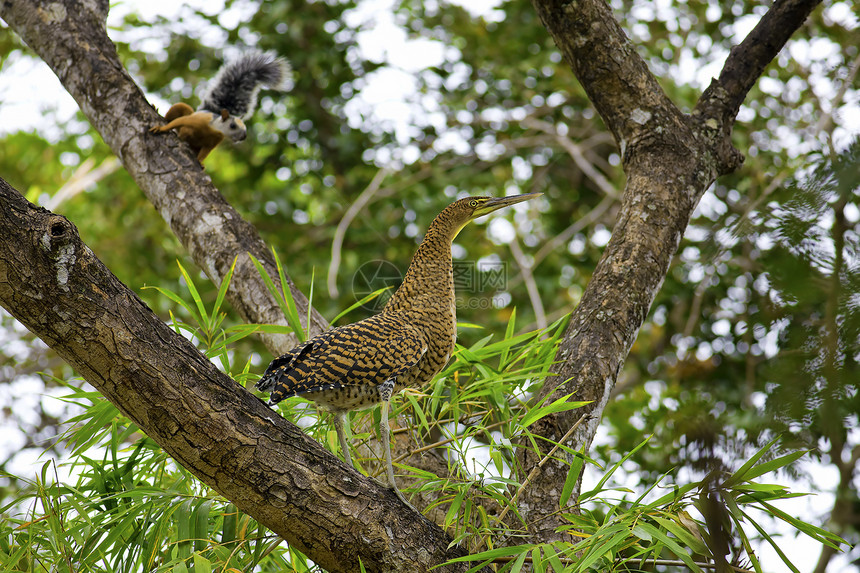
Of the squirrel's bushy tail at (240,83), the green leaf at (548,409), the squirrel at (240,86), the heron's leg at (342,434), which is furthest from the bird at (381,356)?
the squirrel's bushy tail at (240,83)

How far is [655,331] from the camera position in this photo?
5391 millimetres

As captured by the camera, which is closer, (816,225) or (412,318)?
(816,225)

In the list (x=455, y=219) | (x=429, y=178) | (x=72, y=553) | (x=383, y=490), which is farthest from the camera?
(x=429, y=178)

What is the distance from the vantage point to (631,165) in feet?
9.93

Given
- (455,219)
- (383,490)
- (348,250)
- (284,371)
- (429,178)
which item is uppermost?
(429,178)

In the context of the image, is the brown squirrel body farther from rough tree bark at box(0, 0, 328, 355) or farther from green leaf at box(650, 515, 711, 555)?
green leaf at box(650, 515, 711, 555)

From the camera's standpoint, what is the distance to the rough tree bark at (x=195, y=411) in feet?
5.48

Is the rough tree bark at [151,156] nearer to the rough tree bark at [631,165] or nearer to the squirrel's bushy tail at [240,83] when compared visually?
the squirrel's bushy tail at [240,83]

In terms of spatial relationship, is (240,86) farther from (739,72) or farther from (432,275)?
(739,72)

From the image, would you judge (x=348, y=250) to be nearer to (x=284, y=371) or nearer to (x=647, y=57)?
(x=647, y=57)

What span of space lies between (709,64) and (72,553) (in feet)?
16.4

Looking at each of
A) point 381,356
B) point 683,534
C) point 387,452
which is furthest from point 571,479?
point 381,356

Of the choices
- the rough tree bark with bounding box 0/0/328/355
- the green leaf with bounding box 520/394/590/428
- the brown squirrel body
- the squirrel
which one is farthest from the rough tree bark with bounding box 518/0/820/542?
the squirrel

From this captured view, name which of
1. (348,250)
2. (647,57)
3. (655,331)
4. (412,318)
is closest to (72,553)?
(412,318)
